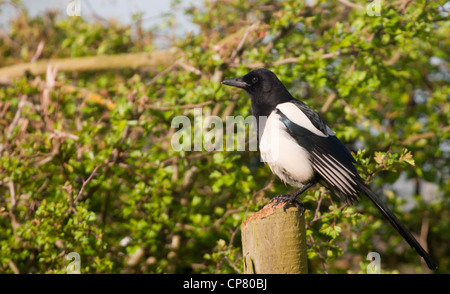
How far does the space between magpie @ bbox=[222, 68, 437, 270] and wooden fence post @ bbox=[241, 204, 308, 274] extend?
1.71ft

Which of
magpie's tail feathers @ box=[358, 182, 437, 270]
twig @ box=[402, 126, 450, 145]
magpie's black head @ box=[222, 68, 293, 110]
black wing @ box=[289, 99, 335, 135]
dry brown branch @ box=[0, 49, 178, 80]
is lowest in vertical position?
magpie's tail feathers @ box=[358, 182, 437, 270]

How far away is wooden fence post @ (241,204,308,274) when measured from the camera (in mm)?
2102

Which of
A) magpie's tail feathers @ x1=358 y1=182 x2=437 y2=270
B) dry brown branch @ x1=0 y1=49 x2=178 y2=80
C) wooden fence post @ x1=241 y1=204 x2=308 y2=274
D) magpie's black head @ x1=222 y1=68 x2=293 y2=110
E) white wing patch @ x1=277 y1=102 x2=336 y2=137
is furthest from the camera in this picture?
dry brown branch @ x1=0 y1=49 x2=178 y2=80

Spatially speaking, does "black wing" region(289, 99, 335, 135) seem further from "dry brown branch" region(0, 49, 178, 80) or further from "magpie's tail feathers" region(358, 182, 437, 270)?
"dry brown branch" region(0, 49, 178, 80)

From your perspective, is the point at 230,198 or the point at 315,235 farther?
the point at 230,198

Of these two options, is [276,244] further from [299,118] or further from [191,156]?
[191,156]

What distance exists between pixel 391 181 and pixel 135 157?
8.64ft

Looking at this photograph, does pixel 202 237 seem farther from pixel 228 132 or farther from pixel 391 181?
pixel 391 181

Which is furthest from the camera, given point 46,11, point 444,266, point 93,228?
point 46,11

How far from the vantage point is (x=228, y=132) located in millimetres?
3609

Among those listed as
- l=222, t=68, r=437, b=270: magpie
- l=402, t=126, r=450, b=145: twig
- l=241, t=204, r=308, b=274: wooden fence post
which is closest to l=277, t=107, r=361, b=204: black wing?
l=222, t=68, r=437, b=270: magpie

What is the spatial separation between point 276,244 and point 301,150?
2.89 feet

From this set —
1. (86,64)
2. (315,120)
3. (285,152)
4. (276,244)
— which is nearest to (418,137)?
(315,120)
